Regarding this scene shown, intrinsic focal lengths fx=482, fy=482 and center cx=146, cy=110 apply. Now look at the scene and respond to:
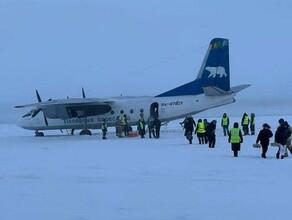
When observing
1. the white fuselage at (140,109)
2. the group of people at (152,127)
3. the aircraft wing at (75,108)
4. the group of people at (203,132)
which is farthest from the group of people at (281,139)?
the aircraft wing at (75,108)

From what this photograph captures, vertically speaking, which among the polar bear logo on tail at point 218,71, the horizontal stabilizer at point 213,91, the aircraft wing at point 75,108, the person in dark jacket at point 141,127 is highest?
the polar bear logo on tail at point 218,71

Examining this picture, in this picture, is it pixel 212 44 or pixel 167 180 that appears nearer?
pixel 167 180

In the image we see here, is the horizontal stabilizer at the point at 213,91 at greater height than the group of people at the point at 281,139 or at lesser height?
greater

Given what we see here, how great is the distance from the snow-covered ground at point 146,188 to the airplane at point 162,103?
1343 cm

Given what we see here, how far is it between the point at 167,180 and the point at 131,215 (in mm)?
3499

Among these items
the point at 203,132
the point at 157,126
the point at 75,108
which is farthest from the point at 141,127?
the point at 203,132

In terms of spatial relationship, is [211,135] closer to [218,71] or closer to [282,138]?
[282,138]

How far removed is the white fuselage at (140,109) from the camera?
29172 millimetres

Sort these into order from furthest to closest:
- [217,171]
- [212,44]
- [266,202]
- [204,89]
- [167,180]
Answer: [212,44]
[204,89]
[217,171]
[167,180]
[266,202]

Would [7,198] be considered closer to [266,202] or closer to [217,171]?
[266,202]

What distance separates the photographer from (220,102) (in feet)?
94.6

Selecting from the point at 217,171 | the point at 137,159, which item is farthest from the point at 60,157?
the point at 217,171

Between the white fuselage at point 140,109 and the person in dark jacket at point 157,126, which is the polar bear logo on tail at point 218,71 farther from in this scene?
the person in dark jacket at point 157,126

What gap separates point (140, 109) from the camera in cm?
3031
